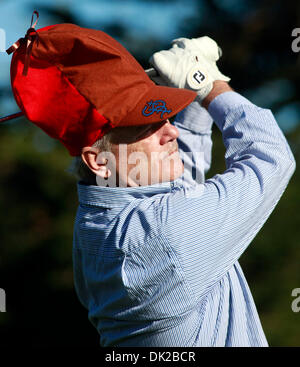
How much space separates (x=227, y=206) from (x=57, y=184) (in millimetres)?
3025

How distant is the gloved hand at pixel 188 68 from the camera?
1508 millimetres

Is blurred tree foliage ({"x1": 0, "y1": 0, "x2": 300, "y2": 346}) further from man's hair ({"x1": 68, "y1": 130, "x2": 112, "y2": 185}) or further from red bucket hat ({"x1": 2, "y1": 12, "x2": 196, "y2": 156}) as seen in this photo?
red bucket hat ({"x1": 2, "y1": 12, "x2": 196, "y2": 156})

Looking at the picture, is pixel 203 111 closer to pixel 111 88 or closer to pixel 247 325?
pixel 111 88

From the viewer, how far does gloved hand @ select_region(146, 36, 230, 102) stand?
59.4 inches

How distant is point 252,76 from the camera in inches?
176

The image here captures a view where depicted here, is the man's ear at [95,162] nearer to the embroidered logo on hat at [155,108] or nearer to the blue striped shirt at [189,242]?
the blue striped shirt at [189,242]

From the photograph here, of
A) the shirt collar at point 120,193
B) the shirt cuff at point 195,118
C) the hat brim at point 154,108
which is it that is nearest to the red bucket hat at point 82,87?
the hat brim at point 154,108

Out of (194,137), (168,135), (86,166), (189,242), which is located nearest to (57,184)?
(194,137)

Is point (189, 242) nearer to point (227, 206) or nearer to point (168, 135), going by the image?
point (227, 206)

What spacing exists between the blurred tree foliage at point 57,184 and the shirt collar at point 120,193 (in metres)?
Result: 2.75

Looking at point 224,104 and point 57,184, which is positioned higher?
point 224,104

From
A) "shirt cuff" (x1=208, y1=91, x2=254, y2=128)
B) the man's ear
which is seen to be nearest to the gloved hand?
"shirt cuff" (x1=208, y1=91, x2=254, y2=128)

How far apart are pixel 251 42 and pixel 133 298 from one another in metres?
3.43

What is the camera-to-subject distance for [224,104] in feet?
4.84
